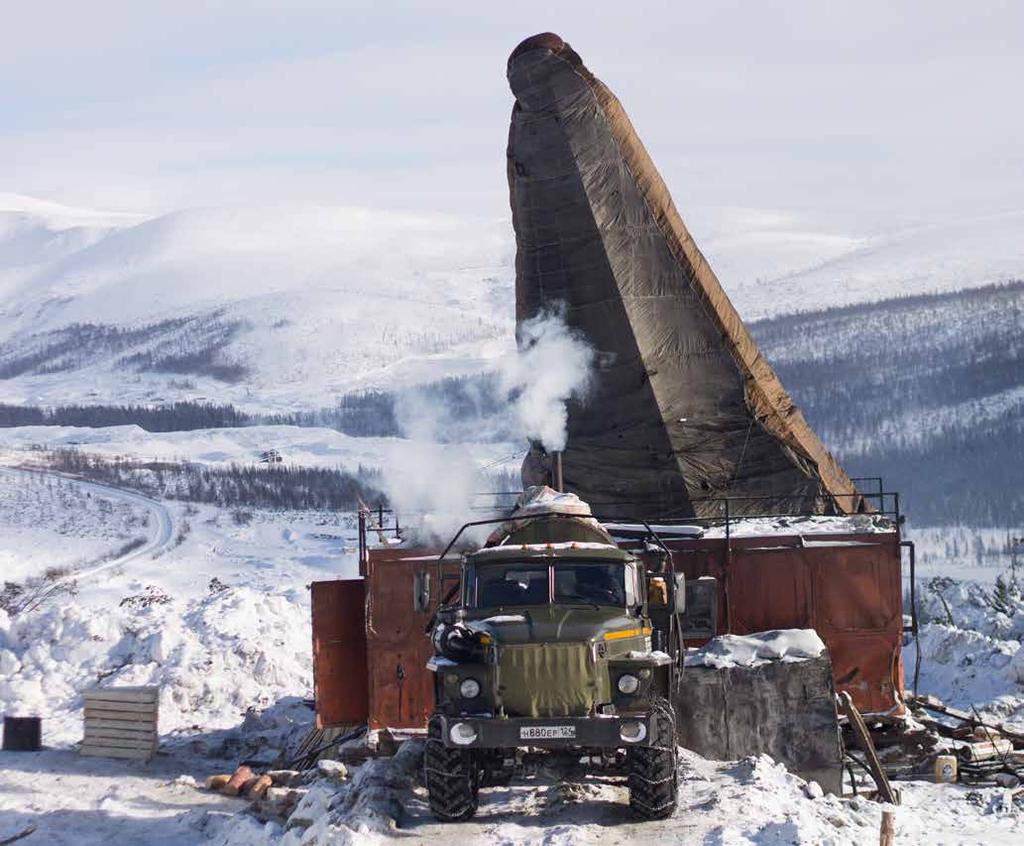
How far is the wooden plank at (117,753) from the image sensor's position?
824 inches

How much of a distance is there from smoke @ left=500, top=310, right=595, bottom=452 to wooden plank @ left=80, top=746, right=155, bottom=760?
824cm

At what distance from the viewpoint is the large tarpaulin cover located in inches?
973

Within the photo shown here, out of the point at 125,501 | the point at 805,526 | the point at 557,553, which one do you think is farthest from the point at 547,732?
the point at 125,501

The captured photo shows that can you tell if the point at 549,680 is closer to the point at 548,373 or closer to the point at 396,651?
the point at 396,651

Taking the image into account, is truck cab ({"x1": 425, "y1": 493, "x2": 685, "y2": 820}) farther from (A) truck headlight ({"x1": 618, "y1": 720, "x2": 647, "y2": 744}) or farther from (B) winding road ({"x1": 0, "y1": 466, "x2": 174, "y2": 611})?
(B) winding road ({"x1": 0, "y1": 466, "x2": 174, "y2": 611})

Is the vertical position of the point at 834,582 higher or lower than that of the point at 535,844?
higher

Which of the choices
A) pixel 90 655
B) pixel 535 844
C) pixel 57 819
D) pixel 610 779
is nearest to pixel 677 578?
pixel 610 779

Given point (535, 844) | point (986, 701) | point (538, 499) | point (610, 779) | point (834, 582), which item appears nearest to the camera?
point (535, 844)

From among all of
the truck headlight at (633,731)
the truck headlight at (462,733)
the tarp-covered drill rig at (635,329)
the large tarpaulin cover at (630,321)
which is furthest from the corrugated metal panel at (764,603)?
the truck headlight at (633,731)

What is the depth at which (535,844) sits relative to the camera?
42.9 ft

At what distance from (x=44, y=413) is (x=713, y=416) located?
442ft

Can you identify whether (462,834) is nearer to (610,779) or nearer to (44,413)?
(610,779)

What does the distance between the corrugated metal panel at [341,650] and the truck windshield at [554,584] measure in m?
6.12

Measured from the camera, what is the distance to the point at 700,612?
790 inches
